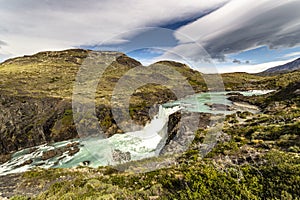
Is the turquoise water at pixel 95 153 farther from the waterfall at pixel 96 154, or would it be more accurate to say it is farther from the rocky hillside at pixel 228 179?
the rocky hillside at pixel 228 179

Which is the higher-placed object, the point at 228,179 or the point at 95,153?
the point at 228,179

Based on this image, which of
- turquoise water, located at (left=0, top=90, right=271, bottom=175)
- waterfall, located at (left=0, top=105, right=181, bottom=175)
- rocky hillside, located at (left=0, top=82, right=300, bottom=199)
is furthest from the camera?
turquoise water, located at (left=0, top=90, right=271, bottom=175)

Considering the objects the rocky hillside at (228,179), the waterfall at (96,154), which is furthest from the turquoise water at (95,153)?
the rocky hillside at (228,179)

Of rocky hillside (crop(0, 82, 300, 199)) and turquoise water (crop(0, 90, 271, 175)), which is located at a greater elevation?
rocky hillside (crop(0, 82, 300, 199))

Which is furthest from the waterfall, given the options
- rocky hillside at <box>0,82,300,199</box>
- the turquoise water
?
rocky hillside at <box>0,82,300,199</box>

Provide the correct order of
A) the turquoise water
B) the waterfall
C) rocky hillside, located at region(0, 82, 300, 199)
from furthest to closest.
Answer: the turquoise water, the waterfall, rocky hillside, located at region(0, 82, 300, 199)

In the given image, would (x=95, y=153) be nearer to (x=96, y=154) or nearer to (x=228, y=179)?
(x=96, y=154)

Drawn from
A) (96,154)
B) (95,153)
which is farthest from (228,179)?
(95,153)

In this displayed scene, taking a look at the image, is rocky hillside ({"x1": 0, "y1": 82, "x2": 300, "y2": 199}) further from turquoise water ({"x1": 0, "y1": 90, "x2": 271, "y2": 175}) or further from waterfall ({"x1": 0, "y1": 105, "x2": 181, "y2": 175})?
turquoise water ({"x1": 0, "y1": 90, "x2": 271, "y2": 175})

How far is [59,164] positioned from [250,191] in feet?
69.7

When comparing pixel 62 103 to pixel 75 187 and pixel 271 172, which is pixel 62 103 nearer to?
pixel 75 187

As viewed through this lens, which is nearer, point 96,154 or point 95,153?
point 96,154

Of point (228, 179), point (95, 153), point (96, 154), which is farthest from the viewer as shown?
point (95, 153)

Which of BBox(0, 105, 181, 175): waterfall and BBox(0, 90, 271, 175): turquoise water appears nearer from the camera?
→ BBox(0, 105, 181, 175): waterfall
